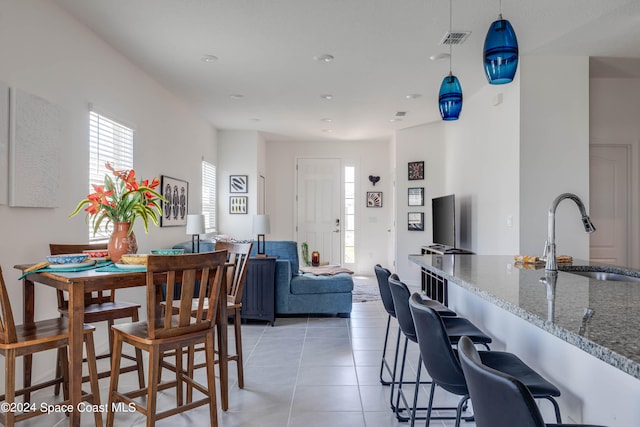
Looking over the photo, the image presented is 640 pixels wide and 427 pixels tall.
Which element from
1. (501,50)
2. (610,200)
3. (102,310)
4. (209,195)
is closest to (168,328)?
(102,310)

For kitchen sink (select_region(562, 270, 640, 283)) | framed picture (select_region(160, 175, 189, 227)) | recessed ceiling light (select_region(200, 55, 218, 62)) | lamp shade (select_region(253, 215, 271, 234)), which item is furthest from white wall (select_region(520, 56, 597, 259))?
framed picture (select_region(160, 175, 189, 227))

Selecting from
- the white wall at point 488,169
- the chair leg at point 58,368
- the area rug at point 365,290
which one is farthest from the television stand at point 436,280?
the chair leg at point 58,368

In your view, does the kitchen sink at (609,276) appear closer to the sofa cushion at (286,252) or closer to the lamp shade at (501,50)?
the lamp shade at (501,50)

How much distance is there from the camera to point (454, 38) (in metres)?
3.53

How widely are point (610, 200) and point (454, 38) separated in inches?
102

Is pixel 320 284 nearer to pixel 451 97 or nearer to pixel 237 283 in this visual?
pixel 237 283

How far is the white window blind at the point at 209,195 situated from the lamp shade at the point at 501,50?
5258 millimetres

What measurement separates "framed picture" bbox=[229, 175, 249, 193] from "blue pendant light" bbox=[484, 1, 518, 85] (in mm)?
5759

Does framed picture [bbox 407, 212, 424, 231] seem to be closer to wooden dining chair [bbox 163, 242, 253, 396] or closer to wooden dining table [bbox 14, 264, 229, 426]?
wooden dining chair [bbox 163, 242, 253, 396]

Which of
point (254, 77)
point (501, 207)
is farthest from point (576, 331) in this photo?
point (254, 77)

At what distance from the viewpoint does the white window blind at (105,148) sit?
3.48m

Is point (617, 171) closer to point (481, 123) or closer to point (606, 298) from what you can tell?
point (481, 123)

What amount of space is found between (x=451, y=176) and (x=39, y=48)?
18.1 ft

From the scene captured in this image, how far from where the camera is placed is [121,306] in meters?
2.60
